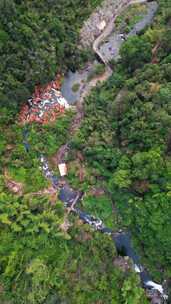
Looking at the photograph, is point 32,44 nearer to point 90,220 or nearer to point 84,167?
point 84,167

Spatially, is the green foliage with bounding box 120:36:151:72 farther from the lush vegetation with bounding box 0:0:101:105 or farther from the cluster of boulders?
the cluster of boulders

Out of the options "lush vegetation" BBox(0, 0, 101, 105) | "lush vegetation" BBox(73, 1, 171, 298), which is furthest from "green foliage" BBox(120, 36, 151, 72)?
"lush vegetation" BBox(0, 0, 101, 105)

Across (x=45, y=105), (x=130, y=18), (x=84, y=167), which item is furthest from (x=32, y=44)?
(x=84, y=167)

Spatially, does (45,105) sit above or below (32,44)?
below

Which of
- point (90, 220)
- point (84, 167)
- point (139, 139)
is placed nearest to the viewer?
point (139, 139)

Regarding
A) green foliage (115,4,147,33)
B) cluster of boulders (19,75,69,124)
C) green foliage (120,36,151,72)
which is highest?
green foliage (115,4,147,33)

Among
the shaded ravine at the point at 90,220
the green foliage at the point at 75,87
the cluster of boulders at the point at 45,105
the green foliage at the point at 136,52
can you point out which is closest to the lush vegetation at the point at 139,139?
the green foliage at the point at 136,52

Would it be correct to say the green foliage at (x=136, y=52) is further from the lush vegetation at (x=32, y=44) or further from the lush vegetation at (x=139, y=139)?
the lush vegetation at (x=32, y=44)

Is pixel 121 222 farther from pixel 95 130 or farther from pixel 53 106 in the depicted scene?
pixel 53 106

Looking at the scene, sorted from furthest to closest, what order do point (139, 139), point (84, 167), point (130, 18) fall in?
point (130, 18)
point (84, 167)
point (139, 139)
